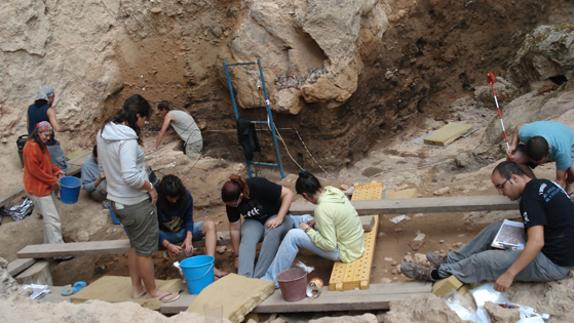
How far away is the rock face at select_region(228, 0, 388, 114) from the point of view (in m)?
8.02

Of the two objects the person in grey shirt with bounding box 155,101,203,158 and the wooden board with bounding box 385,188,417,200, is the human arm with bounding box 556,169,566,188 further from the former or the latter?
the person in grey shirt with bounding box 155,101,203,158

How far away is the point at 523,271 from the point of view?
3.64 metres

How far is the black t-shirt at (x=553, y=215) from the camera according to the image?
3.51 metres

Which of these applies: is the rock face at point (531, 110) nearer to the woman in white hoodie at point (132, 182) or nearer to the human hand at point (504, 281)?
the human hand at point (504, 281)

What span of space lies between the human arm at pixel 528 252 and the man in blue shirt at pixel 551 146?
952 millimetres

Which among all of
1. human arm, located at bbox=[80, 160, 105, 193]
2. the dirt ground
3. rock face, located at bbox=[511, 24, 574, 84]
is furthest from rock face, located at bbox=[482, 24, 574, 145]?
human arm, located at bbox=[80, 160, 105, 193]

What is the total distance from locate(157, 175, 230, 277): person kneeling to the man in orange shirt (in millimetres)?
1637

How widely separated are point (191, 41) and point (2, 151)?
3.39m

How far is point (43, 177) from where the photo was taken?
18.7ft

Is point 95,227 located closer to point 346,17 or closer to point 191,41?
point 191,41

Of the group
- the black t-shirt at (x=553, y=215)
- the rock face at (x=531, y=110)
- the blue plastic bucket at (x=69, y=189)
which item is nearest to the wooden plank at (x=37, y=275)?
the blue plastic bucket at (x=69, y=189)

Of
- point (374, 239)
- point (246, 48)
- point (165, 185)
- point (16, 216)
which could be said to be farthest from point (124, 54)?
point (374, 239)

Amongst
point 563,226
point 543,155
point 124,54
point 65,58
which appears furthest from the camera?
point 124,54

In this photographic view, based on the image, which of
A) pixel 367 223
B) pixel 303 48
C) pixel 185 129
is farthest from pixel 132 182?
pixel 303 48
